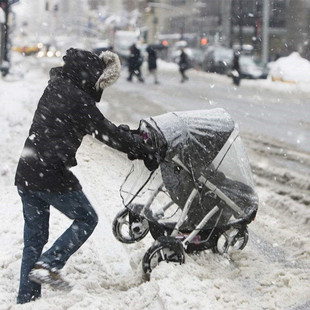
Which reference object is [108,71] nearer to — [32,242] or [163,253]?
[32,242]

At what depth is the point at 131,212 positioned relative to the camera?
214 inches

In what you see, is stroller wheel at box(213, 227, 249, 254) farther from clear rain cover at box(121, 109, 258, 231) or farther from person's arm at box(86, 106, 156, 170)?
person's arm at box(86, 106, 156, 170)

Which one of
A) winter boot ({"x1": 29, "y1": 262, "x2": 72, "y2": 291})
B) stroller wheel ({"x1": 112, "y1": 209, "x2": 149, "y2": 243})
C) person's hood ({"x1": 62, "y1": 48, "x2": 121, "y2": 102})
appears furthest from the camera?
stroller wheel ({"x1": 112, "y1": 209, "x2": 149, "y2": 243})

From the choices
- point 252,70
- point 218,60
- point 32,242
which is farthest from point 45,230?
point 218,60

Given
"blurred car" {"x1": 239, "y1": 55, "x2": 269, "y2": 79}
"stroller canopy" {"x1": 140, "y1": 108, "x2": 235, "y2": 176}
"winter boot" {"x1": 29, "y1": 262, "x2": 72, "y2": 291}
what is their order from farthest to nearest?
"blurred car" {"x1": 239, "y1": 55, "x2": 269, "y2": 79}
"stroller canopy" {"x1": 140, "y1": 108, "x2": 235, "y2": 176}
"winter boot" {"x1": 29, "y1": 262, "x2": 72, "y2": 291}

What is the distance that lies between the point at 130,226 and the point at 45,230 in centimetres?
127

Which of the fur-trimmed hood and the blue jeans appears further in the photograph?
the blue jeans

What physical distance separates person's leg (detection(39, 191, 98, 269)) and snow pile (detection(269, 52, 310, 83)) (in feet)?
78.2

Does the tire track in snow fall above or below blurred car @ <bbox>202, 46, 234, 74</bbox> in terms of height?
below

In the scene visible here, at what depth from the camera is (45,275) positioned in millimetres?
4215

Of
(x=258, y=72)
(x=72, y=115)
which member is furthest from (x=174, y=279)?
(x=258, y=72)

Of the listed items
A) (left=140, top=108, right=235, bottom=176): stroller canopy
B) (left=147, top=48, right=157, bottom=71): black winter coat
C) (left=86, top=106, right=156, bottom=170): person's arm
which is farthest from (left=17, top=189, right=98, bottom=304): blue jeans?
(left=147, top=48, right=157, bottom=71): black winter coat

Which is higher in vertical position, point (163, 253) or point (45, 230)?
point (45, 230)

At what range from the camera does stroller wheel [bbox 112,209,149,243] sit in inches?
216
